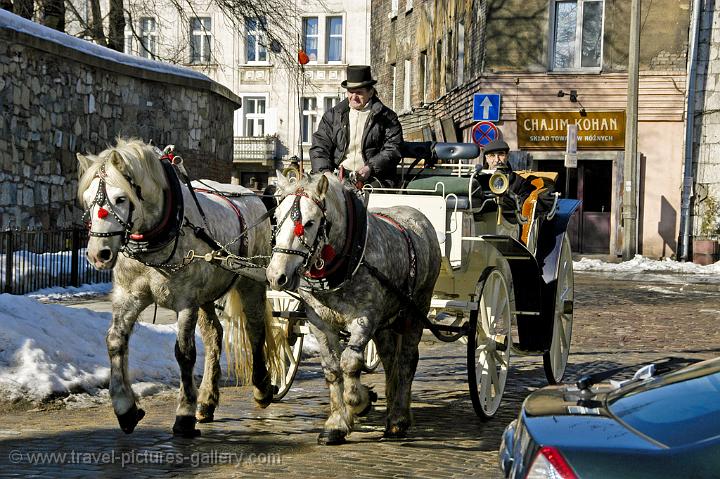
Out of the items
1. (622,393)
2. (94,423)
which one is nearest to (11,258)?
(94,423)

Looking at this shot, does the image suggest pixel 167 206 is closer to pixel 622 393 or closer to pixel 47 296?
pixel 622 393

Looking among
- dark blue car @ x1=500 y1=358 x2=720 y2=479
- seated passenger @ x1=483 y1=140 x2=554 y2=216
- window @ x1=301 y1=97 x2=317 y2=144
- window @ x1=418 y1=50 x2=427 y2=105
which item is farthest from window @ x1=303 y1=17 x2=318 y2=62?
dark blue car @ x1=500 y1=358 x2=720 y2=479

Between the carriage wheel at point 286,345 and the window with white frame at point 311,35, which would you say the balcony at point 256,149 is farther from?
the carriage wheel at point 286,345

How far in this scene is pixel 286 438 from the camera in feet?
26.6

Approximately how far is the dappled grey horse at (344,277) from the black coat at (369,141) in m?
1.26

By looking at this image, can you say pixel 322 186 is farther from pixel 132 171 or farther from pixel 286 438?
pixel 286 438

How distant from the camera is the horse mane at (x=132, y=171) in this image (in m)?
7.84

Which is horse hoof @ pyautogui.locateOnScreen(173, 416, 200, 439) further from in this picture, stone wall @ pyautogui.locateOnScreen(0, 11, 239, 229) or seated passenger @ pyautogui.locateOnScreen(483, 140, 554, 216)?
stone wall @ pyautogui.locateOnScreen(0, 11, 239, 229)

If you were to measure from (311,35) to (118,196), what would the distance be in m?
56.7

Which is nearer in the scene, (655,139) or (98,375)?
(98,375)

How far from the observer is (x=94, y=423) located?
8617mm

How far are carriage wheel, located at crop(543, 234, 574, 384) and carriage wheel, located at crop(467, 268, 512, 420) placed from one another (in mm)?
943

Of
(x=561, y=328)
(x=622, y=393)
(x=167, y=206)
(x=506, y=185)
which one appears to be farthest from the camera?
(x=561, y=328)

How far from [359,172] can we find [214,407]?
6.82 feet
